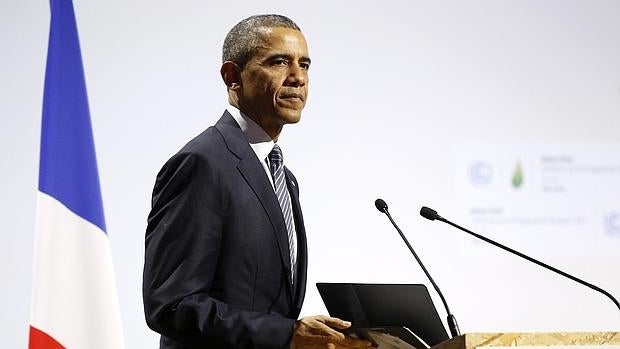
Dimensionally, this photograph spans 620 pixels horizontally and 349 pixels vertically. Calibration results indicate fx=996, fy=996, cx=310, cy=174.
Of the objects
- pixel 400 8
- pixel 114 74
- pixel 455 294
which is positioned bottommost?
pixel 455 294

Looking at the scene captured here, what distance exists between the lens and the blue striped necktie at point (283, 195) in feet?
8.13

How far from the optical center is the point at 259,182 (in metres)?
2.45

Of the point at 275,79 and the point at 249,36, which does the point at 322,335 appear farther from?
the point at 249,36

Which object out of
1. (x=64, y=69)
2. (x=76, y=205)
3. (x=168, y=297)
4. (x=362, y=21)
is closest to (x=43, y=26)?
(x=64, y=69)

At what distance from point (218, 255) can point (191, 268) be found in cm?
9

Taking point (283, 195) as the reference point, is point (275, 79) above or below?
above

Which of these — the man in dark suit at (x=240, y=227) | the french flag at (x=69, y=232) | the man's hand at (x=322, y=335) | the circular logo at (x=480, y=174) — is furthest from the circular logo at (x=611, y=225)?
the man's hand at (x=322, y=335)

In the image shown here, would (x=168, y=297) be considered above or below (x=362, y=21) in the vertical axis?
below

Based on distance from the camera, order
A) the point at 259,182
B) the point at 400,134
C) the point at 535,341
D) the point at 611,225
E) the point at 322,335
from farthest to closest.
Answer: the point at 611,225 → the point at 400,134 → the point at 259,182 → the point at 322,335 → the point at 535,341

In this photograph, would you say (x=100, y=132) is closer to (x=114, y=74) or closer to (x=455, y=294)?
(x=114, y=74)

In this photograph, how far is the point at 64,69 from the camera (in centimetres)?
375

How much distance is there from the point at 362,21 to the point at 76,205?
5.76 feet

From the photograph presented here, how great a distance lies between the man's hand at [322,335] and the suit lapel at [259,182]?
0.23 m

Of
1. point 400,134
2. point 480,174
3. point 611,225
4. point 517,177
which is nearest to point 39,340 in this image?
point 400,134
